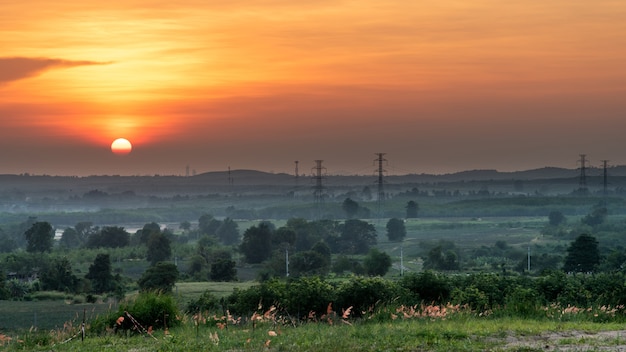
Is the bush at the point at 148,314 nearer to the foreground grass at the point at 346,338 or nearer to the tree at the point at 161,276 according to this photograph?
the foreground grass at the point at 346,338

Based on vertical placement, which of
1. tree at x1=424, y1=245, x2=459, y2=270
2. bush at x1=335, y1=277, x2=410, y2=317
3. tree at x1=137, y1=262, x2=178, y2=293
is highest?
bush at x1=335, y1=277, x2=410, y2=317

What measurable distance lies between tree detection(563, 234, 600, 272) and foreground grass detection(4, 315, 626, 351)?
9261cm

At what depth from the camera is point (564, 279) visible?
36.7m

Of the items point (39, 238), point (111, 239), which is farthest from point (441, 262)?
point (39, 238)

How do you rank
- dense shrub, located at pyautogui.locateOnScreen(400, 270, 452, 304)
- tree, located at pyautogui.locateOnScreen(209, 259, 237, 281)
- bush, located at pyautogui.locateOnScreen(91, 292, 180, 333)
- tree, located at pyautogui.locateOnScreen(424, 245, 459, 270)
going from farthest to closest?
tree, located at pyautogui.locateOnScreen(424, 245, 459, 270)
tree, located at pyautogui.locateOnScreen(209, 259, 237, 281)
dense shrub, located at pyautogui.locateOnScreen(400, 270, 452, 304)
bush, located at pyautogui.locateOnScreen(91, 292, 180, 333)

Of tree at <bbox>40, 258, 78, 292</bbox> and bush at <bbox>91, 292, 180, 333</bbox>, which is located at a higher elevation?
bush at <bbox>91, 292, 180, 333</bbox>

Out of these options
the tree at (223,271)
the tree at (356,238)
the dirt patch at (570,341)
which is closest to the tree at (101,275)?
the tree at (223,271)

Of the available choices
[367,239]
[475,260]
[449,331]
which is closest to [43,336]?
[449,331]

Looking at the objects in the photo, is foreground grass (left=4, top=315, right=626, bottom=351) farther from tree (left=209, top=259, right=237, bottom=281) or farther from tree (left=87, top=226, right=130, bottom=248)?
tree (left=87, top=226, right=130, bottom=248)

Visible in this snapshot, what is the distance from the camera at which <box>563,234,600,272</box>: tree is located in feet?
373

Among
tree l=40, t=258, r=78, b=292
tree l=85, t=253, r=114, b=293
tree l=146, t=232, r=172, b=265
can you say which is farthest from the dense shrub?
tree l=146, t=232, r=172, b=265

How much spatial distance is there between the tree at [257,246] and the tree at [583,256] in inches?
2415

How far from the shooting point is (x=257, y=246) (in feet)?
526

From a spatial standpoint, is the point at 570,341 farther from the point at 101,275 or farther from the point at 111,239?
the point at 111,239
